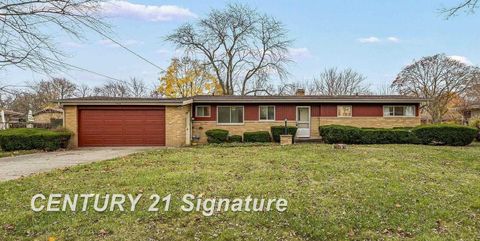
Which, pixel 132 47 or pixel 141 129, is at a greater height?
pixel 132 47

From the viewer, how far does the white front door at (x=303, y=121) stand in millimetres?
20703

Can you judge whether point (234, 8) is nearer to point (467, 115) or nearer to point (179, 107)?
point (179, 107)

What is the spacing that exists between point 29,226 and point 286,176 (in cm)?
488

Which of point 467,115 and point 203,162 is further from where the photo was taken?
point 467,115

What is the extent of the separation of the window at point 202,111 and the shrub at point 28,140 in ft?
24.3

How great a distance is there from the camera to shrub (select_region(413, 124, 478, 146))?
671 inches

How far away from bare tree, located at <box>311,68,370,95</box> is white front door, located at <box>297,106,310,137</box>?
26.0 meters

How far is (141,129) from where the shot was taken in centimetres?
1772

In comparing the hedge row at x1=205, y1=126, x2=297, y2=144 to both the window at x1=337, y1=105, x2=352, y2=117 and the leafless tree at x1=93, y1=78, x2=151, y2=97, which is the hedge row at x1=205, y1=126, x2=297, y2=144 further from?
the leafless tree at x1=93, y1=78, x2=151, y2=97

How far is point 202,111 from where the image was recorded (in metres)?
20.5

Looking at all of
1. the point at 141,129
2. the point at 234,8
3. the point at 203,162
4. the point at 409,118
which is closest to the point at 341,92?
the point at 234,8

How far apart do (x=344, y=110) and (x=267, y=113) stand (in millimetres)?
4460

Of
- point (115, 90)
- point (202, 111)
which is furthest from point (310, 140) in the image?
point (115, 90)

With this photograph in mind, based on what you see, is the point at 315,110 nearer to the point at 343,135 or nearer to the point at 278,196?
the point at 343,135
